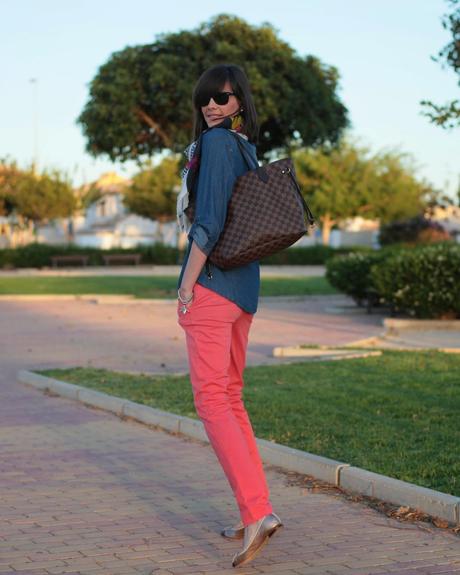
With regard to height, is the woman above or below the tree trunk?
below

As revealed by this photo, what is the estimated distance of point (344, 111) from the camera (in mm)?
32406

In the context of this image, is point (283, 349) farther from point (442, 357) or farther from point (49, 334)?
point (49, 334)

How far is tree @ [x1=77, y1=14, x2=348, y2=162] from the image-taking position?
29781 millimetres

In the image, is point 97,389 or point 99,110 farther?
point 99,110

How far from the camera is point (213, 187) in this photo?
4949mm

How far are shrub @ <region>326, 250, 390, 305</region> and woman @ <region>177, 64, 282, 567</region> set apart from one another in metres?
16.2

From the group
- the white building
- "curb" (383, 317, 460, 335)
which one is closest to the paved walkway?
"curb" (383, 317, 460, 335)

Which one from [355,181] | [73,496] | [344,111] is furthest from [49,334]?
[355,181]

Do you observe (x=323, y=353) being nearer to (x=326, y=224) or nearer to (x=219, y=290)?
(x=219, y=290)

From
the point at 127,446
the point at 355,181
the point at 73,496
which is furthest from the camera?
the point at 355,181

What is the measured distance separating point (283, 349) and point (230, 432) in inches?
362

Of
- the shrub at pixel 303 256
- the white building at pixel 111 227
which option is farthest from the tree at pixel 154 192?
the shrub at pixel 303 256

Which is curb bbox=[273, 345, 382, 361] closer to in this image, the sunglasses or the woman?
the woman

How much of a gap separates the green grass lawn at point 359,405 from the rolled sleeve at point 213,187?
7.45ft
